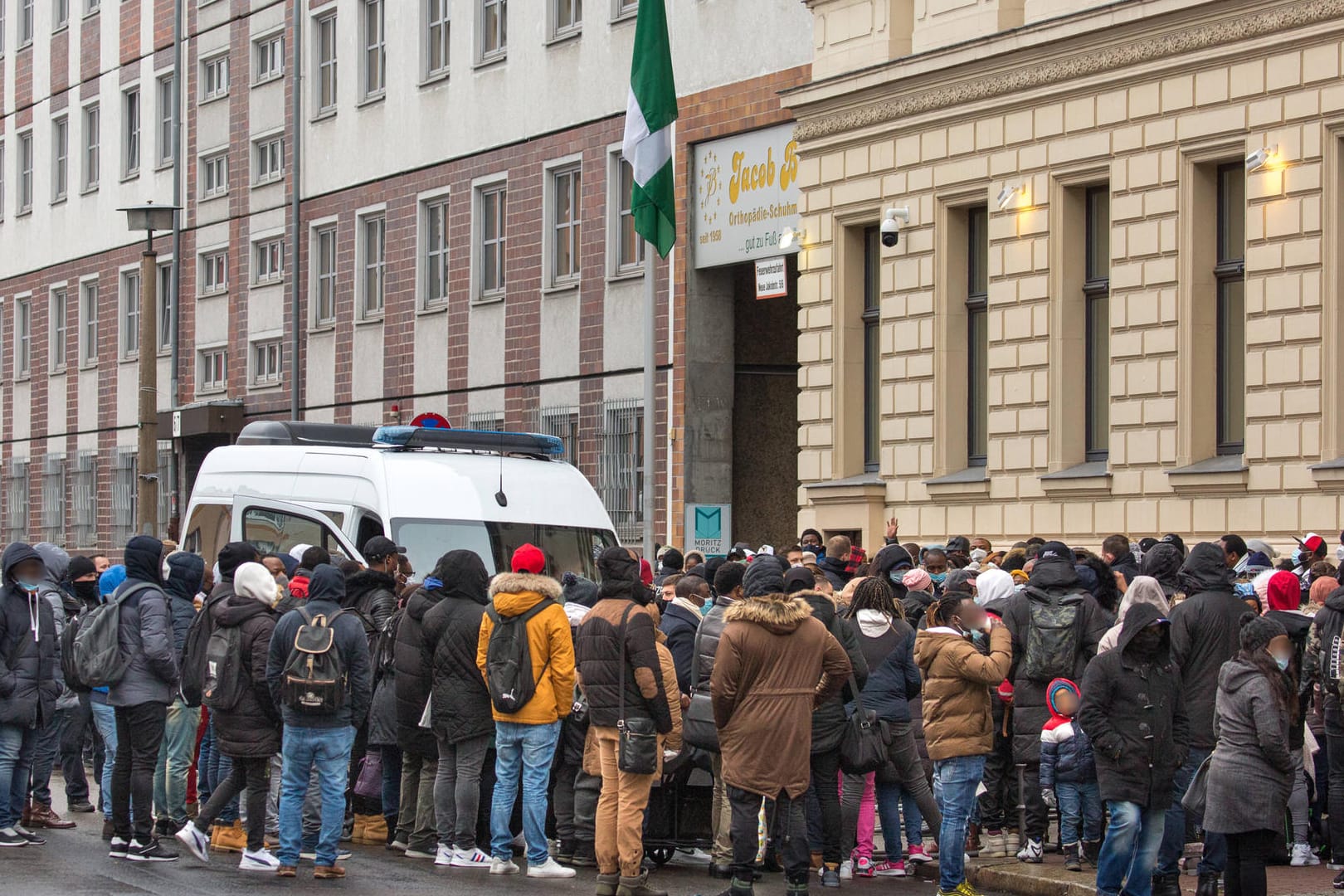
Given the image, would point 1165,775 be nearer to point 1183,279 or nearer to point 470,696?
point 470,696

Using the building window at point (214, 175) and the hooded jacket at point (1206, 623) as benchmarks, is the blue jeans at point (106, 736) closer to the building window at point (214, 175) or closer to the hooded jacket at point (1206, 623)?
the hooded jacket at point (1206, 623)

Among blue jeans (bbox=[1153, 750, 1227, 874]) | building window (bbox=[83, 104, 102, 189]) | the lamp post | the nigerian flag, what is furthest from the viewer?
building window (bbox=[83, 104, 102, 189])

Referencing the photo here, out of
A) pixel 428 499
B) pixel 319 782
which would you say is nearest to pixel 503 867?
pixel 319 782

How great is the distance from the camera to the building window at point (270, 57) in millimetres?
39094

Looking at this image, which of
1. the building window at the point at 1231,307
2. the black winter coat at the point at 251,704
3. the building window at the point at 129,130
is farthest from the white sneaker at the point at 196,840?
the building window at the point at 129,130

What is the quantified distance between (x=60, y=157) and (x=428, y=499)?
109 feet

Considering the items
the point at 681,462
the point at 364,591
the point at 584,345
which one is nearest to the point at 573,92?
the point at 584,345

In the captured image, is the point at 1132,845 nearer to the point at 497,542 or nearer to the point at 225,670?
the point at 225,670

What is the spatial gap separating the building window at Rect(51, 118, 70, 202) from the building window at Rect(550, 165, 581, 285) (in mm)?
19792

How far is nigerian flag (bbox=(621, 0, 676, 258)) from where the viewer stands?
24.2m

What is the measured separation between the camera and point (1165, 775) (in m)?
11.0

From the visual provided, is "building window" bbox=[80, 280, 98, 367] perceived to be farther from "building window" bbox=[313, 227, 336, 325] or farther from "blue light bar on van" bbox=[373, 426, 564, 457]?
"blue light bar on van" bbox=[373, 426, 564, 457]

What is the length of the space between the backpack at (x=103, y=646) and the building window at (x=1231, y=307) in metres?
10.3

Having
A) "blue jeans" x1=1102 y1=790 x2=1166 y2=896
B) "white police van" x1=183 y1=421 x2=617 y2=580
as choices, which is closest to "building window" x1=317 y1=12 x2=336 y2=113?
"white police van" x1=183 y1=421 x2=617 y2=580
